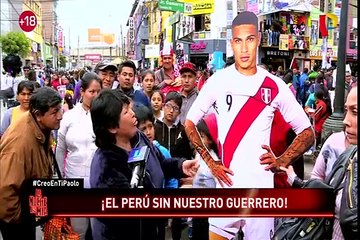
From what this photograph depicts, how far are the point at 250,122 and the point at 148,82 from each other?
990 mm

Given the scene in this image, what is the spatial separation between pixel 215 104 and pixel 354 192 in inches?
29.0

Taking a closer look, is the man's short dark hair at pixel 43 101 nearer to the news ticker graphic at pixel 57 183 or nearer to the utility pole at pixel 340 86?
the news ticker graphic at pixel 57 183

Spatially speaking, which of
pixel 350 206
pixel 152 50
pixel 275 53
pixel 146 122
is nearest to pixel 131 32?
pixel 152 50

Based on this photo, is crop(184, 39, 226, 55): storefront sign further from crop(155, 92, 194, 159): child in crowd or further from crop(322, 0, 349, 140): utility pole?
crop(322, 0, 349, 140): utility pole

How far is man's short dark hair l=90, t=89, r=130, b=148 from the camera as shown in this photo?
217 centimetres

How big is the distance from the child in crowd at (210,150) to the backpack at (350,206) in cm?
60

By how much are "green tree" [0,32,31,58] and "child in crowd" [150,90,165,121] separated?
76 cm

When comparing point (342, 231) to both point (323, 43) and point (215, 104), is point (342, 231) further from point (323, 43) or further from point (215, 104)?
point (323, 43)

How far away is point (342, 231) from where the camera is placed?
1.92 metres

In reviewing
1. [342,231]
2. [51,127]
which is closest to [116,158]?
[51,127]

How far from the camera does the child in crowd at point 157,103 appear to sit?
2.95 meters

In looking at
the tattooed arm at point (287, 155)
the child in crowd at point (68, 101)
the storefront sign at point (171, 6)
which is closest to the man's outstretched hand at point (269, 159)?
A: the tattooed arm at point (287, 155)

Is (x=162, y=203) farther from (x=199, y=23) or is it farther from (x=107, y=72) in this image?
(x=107, y=72)

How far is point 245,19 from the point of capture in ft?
7.50
